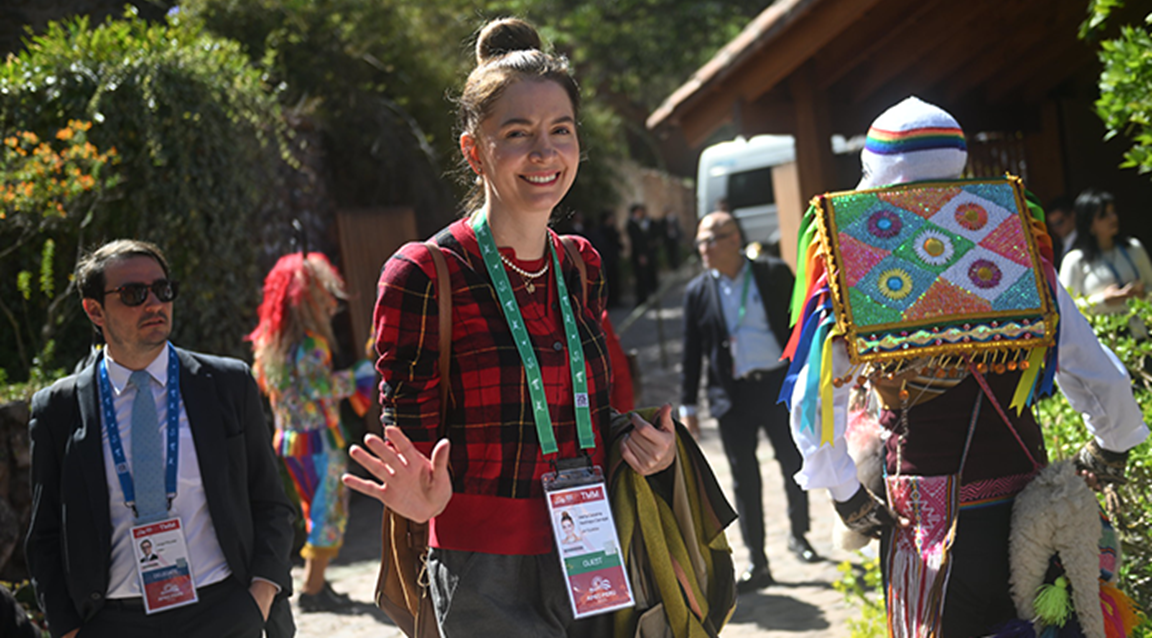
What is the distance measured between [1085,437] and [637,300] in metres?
17.9

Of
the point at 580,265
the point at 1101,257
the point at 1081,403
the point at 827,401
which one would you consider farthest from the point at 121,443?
the point at 1101,257

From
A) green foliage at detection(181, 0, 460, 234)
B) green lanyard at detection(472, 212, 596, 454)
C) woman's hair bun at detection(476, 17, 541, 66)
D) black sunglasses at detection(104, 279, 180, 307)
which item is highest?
green foliage at detection(181, 0, 460, 234)

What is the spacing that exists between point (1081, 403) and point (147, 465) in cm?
276

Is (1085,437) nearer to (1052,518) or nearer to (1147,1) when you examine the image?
(1052,518)

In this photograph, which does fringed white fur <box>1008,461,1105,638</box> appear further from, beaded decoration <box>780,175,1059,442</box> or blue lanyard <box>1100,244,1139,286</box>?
blue lanyard <box>1100,244,1139,286</box>

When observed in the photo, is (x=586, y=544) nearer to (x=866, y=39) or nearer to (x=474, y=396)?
(x=474, y=396)

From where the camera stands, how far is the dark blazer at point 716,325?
6340 millimetres

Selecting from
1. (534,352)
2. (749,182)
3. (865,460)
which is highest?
(749,182)

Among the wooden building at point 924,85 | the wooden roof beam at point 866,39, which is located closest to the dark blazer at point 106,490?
the wooden building at point 924,85

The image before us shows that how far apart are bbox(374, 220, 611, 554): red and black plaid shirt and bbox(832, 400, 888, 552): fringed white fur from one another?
3.71 feet

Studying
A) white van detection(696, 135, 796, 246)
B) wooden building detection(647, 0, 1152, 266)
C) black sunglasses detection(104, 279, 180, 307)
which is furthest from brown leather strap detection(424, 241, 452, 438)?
white van detection(696, 135, 796, 246)

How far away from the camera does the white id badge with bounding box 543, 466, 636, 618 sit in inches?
85.5

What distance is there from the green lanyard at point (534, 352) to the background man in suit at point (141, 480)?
144cm

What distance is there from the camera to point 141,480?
3.15 m
